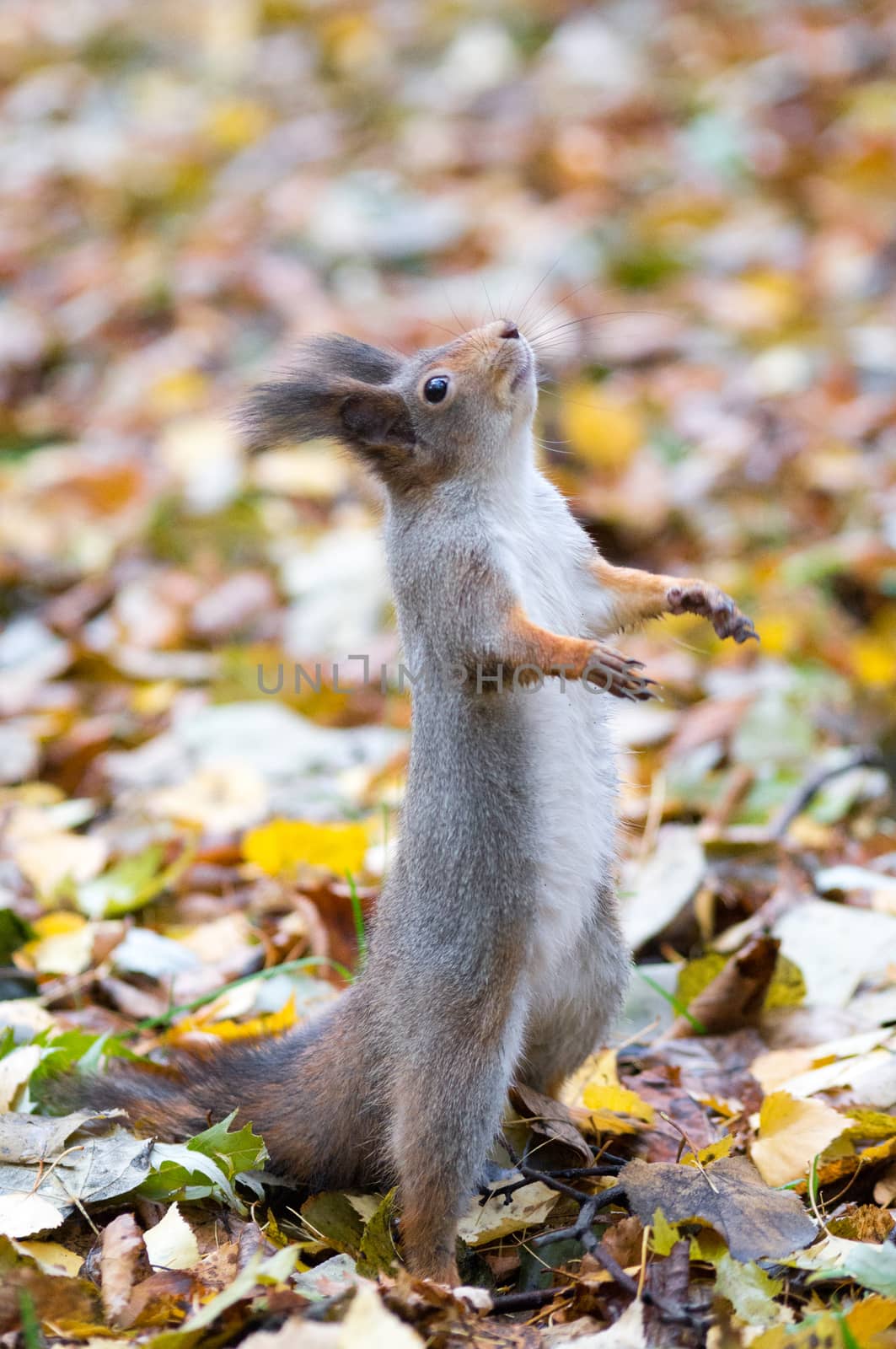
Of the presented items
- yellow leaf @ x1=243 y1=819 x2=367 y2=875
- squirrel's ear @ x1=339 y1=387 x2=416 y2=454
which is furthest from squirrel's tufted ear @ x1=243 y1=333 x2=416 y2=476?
yellow leaf @ x1=243 y1=819 x2=367 y2=875

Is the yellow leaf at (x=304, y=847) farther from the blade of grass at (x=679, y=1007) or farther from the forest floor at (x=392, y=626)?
the blade of grass at (x=679, y=1007)

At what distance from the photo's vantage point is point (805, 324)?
21.9 feet

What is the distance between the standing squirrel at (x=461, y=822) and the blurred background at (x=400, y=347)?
0.88ft

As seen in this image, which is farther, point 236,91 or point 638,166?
point 236,91

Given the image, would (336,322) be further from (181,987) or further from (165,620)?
(181,987)

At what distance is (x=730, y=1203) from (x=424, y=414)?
140 centimetres

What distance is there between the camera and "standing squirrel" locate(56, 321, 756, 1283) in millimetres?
2426

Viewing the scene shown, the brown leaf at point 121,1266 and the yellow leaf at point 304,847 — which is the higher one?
the yellow leaf at point 304,847

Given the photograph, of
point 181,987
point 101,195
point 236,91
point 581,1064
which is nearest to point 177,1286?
point 581,1064

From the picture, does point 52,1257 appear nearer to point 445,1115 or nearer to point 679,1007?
point 445,1115

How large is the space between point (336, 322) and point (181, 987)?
409 cm

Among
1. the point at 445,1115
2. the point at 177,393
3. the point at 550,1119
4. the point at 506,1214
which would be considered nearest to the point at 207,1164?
the point at 445,1115

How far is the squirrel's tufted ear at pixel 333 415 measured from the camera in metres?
2.64

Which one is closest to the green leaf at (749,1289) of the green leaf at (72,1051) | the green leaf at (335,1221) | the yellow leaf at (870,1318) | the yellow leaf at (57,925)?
the yellow leaf at (870,1318)
